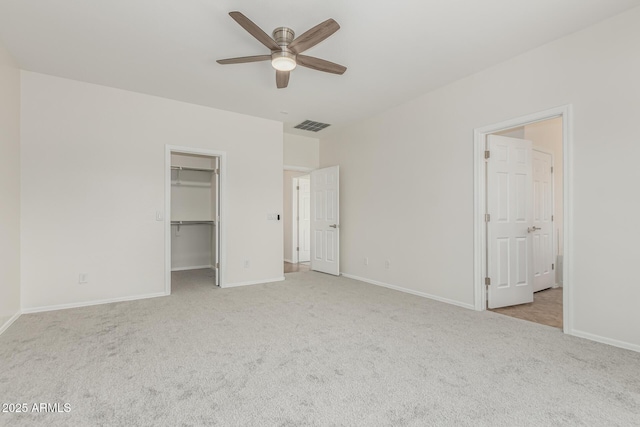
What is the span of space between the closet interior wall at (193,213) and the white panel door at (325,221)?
2122 millimetres

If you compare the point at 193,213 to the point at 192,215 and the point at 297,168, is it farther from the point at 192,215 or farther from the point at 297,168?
the point at 297,168

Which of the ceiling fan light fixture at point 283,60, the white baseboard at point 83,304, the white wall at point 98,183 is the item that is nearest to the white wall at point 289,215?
the white wall at point 98,183

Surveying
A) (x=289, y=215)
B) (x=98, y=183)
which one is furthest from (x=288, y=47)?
(x=289, y=215)

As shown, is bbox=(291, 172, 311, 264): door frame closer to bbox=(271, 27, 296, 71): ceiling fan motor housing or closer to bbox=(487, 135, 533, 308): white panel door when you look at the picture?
bbox=(487, 135, 533, 308): white panel door

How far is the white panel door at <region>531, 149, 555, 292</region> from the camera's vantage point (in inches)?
179

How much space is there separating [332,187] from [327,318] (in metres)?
2.98

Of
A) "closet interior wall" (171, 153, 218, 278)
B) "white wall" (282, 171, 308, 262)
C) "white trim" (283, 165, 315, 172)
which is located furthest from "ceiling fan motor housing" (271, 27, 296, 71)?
"white wall" (282, 171, 308, 262)

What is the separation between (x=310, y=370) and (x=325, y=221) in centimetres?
393

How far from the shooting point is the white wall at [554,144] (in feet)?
15.4

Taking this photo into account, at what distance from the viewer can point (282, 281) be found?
528 cm

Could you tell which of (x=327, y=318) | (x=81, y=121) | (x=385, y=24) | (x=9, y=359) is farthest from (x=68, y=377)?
(x=385, y=24)

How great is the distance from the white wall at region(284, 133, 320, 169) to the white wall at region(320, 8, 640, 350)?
785mm

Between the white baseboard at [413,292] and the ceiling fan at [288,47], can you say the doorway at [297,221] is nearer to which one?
the white baseboard at [413,292]

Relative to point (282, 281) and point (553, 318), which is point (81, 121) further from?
point (553, 318)
